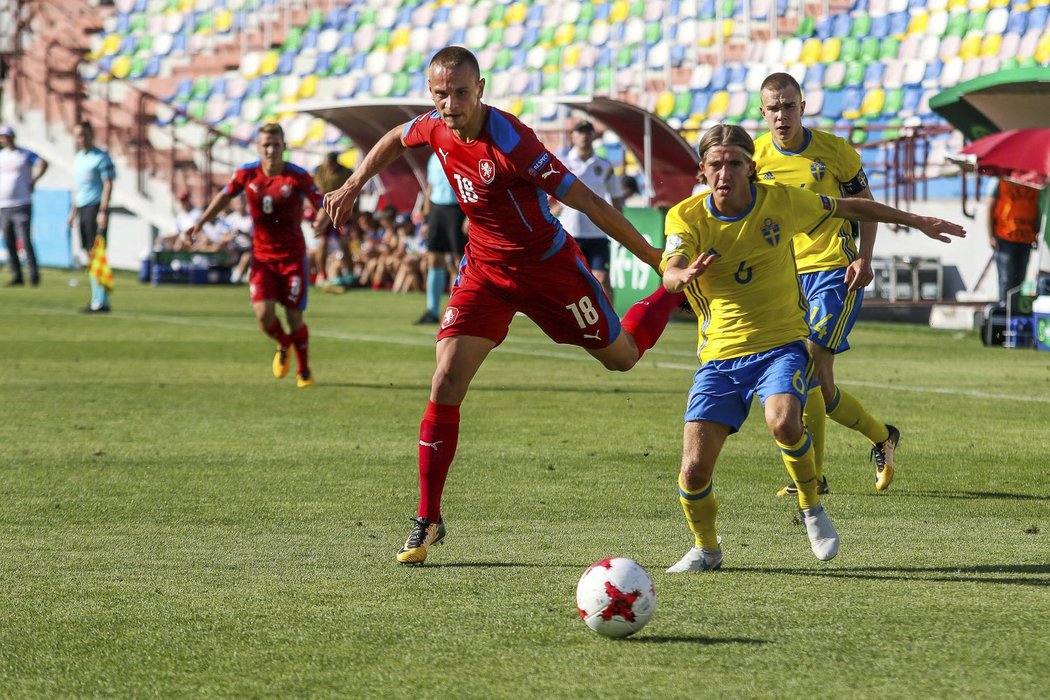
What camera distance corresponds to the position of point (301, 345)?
12.5 meters

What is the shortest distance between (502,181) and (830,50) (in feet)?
73.7

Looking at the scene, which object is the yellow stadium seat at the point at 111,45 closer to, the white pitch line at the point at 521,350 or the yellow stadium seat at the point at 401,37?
the yellow stadium seat at the point at 401,37

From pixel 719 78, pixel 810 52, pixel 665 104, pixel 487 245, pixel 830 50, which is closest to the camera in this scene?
pixel 487 245

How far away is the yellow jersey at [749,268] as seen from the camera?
5.91 metres

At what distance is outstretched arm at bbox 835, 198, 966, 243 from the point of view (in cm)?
611

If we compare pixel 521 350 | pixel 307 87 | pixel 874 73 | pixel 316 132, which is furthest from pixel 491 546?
pixel 307 87

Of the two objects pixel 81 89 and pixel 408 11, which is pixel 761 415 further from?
pixel 81 89

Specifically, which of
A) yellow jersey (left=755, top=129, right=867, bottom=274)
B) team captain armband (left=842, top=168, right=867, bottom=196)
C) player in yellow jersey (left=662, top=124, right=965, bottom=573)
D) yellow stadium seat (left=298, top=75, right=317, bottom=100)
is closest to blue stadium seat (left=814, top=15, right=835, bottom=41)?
yellow stadium seat (left=298, top=75, right=317, bottom=100)

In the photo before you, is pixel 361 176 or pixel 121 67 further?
pixel 121 67

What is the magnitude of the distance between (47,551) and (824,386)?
3666 mm

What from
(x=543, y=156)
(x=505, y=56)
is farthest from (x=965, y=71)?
(x=543, y=156)

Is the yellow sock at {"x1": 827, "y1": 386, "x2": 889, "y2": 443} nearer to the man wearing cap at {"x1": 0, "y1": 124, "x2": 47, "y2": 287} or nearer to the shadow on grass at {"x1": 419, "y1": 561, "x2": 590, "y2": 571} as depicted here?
the shadow on grass at {"x1": 419, "y1": 561, "x2": 590, "y2": 571}

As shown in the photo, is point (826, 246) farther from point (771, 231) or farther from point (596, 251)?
point (596, 251)

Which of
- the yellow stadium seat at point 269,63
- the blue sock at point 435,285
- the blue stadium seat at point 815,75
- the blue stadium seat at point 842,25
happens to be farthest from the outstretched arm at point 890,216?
the yellow stadium seat at point 269,63
